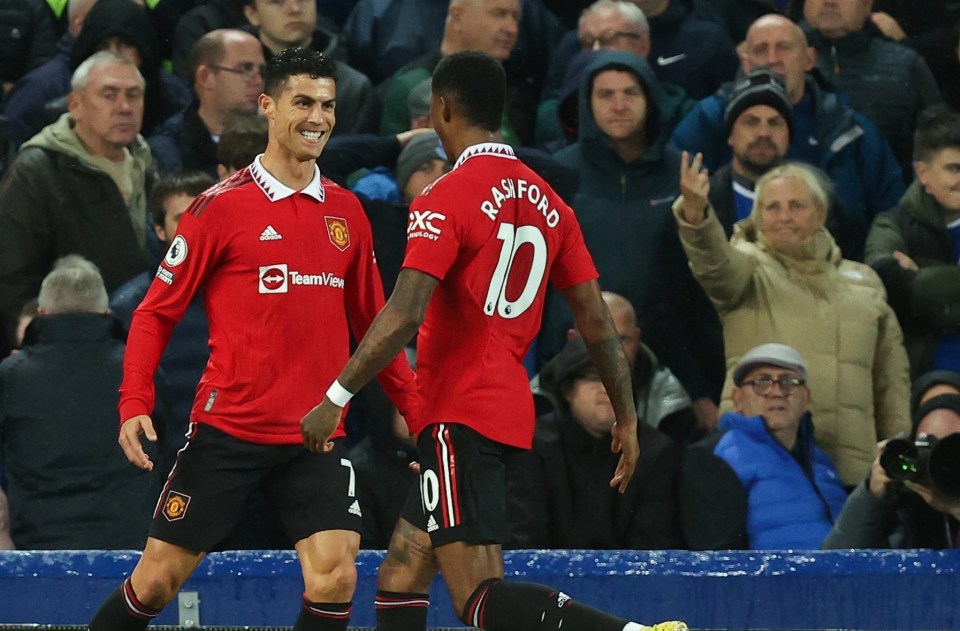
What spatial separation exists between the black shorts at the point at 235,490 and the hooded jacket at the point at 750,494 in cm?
197

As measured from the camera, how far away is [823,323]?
767cm

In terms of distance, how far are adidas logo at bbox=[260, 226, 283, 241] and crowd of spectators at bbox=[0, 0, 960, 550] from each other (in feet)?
6.12

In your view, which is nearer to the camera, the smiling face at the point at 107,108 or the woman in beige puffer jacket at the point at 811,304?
the woman in beige puffer jacket at the point at 811,304

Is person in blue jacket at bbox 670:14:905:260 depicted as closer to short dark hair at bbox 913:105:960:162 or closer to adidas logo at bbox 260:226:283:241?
short dark hair at bbox 913:105:960:162

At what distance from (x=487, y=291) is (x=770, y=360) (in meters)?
2.54

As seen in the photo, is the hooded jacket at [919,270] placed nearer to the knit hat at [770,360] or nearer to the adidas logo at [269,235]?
the knit hat at [770,360]

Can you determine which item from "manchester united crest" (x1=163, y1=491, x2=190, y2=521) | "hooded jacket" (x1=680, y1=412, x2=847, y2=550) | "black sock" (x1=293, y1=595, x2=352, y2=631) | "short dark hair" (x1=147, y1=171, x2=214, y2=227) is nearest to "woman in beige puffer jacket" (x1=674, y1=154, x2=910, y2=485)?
"hooded jacket" (x1=680, y1=412, x2=847, y2=550)

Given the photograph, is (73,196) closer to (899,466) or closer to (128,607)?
(128,607)

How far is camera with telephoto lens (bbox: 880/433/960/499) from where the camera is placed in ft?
19.1

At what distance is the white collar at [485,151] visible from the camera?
502 cm

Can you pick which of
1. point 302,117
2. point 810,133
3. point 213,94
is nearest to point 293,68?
point 302,117

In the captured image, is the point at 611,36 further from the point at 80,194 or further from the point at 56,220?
the point at 56,220

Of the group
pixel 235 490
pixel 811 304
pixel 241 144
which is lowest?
pixel 235 490

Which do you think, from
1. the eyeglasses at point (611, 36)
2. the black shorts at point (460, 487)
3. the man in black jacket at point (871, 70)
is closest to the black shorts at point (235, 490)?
the black shorts at point (460, 487)
